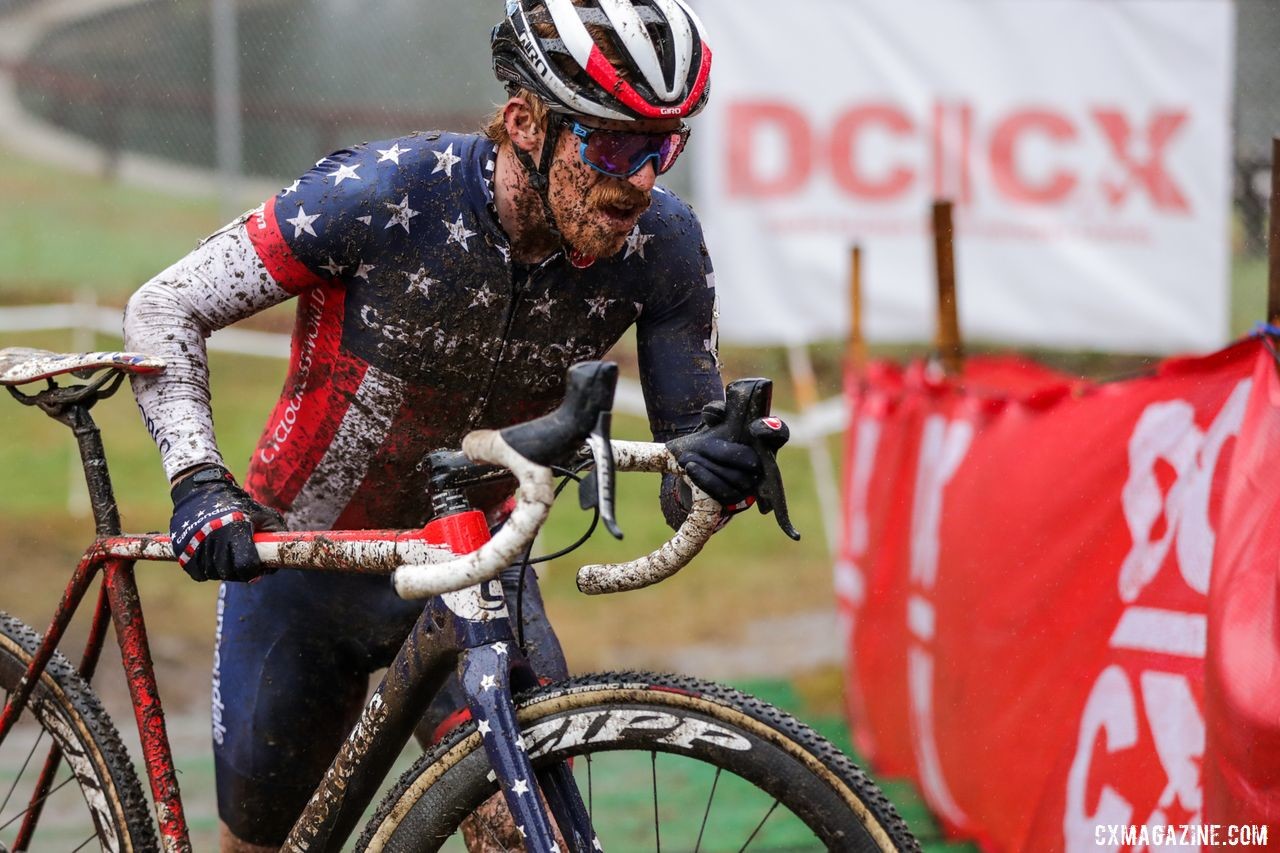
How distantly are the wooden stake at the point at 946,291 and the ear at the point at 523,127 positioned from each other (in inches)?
115

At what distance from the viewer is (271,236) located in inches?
102

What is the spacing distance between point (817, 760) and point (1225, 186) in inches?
311

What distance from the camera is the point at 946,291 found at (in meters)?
5.32

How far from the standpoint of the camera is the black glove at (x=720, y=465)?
2264 mm

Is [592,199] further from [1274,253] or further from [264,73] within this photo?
[264,73]

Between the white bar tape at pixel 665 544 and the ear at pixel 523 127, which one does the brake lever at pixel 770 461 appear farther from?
the ear at pixel 523 127

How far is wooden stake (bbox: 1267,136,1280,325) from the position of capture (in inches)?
126

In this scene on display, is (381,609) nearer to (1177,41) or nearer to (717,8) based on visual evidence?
(717,8)

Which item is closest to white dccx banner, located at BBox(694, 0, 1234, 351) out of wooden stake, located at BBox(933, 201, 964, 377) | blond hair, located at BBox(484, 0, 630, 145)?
wooden stake, located at BBox(933, 201, 964, 377)

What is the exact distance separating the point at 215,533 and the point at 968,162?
767 centimetres

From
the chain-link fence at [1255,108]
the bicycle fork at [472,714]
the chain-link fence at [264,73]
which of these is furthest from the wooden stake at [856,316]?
the bicycle fork at [472,714]

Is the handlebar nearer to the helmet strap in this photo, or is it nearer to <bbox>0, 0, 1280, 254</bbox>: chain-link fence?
the helmet strap

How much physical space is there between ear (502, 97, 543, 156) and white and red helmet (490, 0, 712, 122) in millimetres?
60

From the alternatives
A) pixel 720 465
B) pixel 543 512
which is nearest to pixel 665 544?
pixel 720 465
